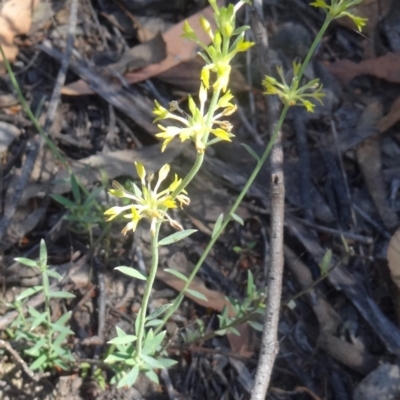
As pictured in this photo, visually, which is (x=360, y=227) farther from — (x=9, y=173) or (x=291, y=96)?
(x=9, y=173)

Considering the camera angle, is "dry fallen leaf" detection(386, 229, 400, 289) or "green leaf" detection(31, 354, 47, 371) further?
"dry fallen leaf" detection(386, 229, 400, 289)

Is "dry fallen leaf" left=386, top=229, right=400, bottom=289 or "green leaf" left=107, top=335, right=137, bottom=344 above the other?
"green leaf" left=107, top=335, right=137, bottom=344

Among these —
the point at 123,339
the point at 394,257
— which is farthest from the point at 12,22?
the point at 394,257

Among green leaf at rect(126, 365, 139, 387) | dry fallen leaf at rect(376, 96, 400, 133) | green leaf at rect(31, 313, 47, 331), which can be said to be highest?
green leaf at rect(31, 313, 47, 331)

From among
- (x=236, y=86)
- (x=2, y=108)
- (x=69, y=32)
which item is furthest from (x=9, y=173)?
(x=236, y=86)

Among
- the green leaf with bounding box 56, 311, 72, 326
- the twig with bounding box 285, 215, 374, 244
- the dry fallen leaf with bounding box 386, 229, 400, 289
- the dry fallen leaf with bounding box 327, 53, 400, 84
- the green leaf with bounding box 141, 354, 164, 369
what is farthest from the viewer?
the dry fallen leaf with bounding box 327, 53, 400, 84

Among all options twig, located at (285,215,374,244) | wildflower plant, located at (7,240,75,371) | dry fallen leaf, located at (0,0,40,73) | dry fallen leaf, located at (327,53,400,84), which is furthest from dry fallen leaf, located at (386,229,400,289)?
dry fallen leaf, located at (0,0,40,73)

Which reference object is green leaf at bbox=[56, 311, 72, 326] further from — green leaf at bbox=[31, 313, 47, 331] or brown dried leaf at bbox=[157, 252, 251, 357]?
brown dried leaf at bbox=[157, 252, 251, 357]
